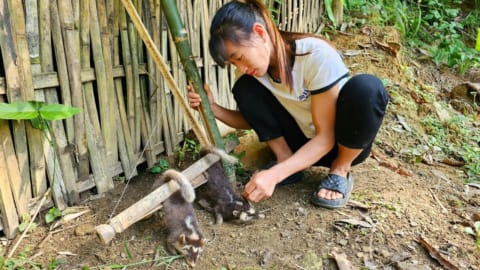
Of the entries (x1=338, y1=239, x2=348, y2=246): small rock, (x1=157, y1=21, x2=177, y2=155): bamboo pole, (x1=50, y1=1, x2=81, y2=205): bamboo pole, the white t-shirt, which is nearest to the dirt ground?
(x1=338, y1=239, x2=348, y2=246): small rock

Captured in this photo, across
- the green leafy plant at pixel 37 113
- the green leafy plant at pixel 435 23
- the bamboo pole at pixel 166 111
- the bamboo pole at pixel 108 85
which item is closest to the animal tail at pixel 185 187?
the green leafy plant at pixel 37 113

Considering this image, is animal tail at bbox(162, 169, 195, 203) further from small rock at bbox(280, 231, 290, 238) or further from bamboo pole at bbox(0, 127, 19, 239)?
bamboo pole at bbox(0, 127, 19, 239)

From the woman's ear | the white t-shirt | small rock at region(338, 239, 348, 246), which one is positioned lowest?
small rock at region(338, 239, 348, 246)

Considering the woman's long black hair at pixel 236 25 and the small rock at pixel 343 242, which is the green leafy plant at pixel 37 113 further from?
the small rock at pixel 343 242

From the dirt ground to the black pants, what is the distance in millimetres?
262

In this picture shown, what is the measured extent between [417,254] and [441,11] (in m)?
4.57

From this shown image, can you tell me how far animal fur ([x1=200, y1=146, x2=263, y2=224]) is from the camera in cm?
188

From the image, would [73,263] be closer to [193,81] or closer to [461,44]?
[193,81]

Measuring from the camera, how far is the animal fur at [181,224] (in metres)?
1.66

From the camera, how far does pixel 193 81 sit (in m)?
2.03

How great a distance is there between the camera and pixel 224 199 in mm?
1892

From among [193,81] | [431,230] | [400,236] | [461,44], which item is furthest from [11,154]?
[461,44]

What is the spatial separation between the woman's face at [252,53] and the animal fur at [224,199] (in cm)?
38

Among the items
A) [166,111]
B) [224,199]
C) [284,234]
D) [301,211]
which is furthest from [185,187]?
[166,111]
